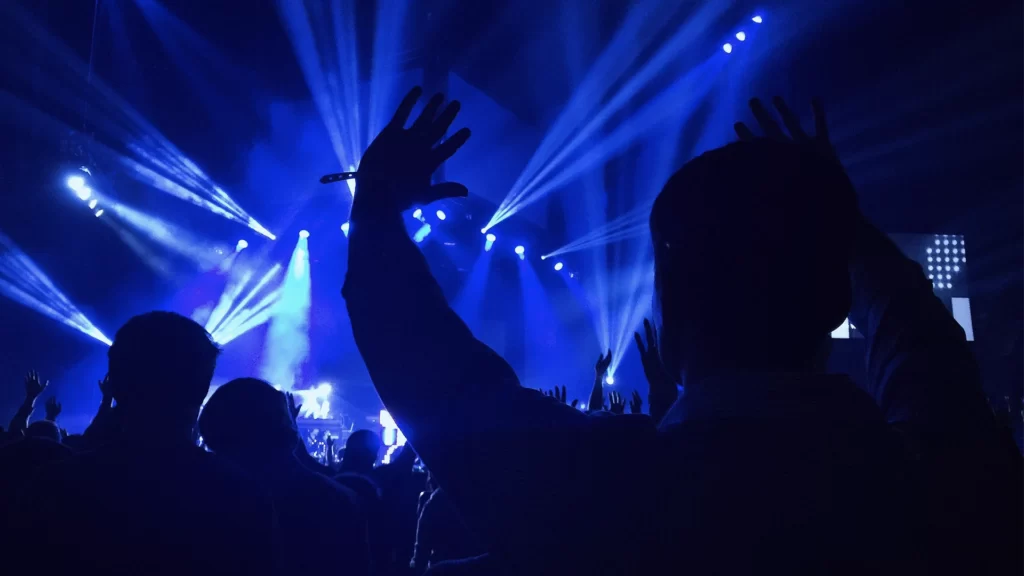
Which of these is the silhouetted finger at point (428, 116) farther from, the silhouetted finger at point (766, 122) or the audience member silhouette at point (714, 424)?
the silhouetted finger at point (766, 122)

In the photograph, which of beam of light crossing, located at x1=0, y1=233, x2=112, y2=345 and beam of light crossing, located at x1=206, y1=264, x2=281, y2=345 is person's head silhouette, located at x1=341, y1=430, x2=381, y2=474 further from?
beam of light crossing, located at x1=206, y1=264, x2=281, y2=345

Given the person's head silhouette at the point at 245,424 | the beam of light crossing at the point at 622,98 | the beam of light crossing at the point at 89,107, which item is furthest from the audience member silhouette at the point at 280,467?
the beam of light crossing at the point at 622,98

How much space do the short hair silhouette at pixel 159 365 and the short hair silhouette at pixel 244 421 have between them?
61 cm

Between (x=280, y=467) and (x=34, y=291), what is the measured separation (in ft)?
49.6

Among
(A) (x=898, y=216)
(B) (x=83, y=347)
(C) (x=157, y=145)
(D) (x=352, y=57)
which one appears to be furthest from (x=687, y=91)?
(B) (x=83, y=347)

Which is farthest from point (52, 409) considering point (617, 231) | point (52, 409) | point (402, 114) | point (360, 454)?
point (617, 231)

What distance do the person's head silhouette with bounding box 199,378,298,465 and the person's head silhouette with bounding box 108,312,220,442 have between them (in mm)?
614

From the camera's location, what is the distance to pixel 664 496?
0.63 m

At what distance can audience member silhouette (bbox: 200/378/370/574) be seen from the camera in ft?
9.03

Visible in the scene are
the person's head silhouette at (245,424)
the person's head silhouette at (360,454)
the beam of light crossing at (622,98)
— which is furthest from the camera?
the beam of light crossing at (622,98)

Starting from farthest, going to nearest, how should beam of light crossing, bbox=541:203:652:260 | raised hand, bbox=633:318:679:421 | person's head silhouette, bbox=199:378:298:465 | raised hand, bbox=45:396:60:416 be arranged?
beam of light crossing, bbox=541:203:652:260 → raised hand, bbox=45:396:60:416 → person's head silhouette, bbox=199:378:298:465 → raised hand, bbox=633:318:679:421

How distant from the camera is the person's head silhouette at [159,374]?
1977 millimetres

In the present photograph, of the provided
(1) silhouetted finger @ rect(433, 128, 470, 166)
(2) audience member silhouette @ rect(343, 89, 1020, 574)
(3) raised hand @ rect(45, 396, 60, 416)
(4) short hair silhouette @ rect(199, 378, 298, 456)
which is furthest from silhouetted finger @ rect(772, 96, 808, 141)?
(3) raised hand @ rect(45, 396, 60, 416)

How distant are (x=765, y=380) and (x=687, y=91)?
1395 centimetres
